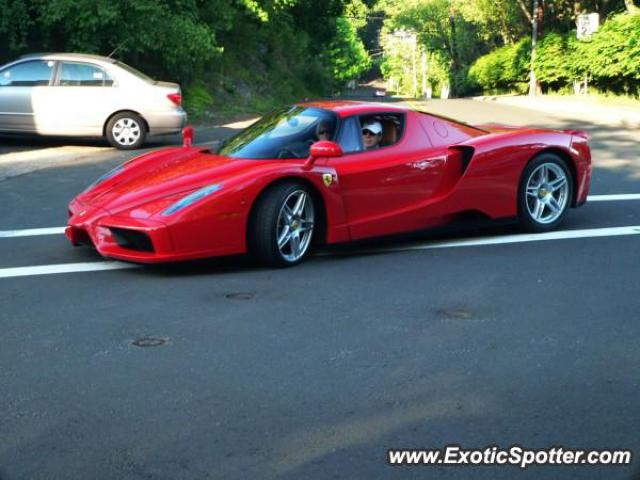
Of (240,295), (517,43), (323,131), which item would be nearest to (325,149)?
(323,131)

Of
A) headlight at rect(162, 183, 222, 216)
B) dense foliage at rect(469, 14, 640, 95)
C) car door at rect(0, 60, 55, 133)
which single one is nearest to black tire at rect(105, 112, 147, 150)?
car door at rect(0, 60, 55, 133)

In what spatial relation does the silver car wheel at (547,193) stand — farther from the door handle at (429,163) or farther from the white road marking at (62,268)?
the white road marking at (62,268)

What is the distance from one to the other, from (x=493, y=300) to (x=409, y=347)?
3.88ft

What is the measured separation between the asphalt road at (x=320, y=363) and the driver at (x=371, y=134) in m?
0.87

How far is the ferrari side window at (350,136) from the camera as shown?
7.23m

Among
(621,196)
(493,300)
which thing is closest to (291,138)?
(493,300)

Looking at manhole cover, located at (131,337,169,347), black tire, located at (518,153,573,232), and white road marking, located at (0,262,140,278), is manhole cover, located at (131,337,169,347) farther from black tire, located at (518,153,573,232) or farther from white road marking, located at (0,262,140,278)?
black tire, located at (518,153,573,232)

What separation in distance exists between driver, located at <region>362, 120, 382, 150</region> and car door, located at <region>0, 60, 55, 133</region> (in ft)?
29.8

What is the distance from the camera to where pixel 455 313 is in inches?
219

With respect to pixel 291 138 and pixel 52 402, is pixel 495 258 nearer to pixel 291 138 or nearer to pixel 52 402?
pixel 291 138

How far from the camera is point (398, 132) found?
749 cm

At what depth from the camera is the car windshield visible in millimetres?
7137

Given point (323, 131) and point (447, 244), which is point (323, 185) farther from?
point (447, 244)

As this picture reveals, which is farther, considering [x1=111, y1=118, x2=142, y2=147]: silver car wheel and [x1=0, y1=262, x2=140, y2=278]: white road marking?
[x1=111, y1=118, x2=142, y2=147]: silver car wheel
